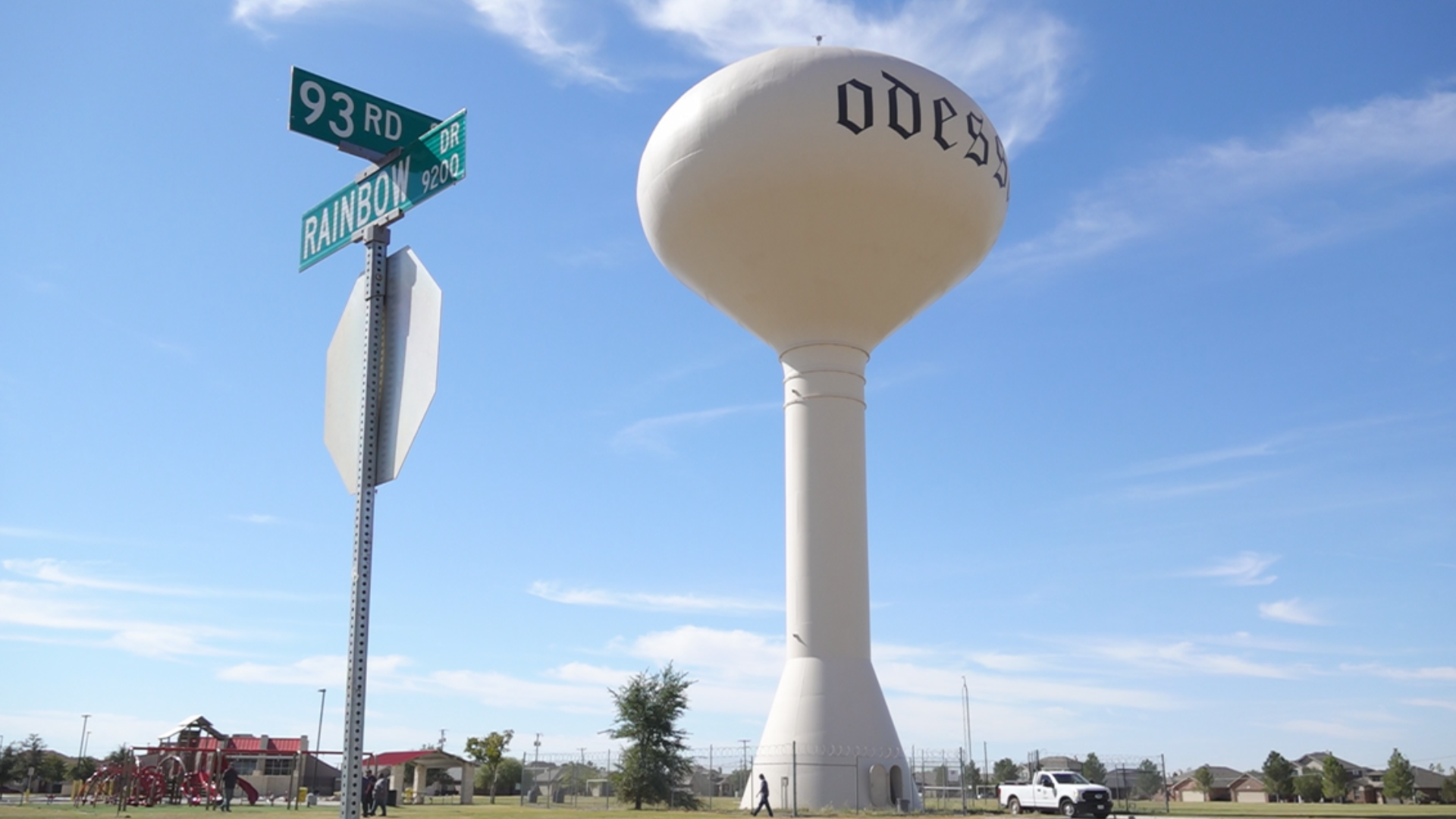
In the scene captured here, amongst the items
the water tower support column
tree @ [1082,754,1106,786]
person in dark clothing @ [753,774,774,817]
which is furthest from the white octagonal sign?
tree @ [1082,754,1106,786]

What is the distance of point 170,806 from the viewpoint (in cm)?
2547

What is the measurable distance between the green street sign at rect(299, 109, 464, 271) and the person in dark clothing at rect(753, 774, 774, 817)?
718 inches

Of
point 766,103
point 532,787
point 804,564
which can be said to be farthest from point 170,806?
point 766,103

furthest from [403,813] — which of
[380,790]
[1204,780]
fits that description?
[1204,780]

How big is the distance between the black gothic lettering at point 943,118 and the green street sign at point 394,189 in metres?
18.4

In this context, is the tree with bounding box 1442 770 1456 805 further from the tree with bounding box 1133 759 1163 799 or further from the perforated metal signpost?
the perforated metal signpost

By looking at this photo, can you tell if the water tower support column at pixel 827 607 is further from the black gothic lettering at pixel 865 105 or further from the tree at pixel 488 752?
the tree at pixel 488 752

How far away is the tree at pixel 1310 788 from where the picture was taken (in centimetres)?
5853

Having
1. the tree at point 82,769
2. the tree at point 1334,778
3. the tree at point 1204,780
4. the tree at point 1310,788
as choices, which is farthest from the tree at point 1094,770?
the tree at point 82,769

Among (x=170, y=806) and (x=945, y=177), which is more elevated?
(x=945, y=177)

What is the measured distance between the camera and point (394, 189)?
5.22 meters

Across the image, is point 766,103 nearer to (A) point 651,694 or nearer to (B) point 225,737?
(A) point 651,694

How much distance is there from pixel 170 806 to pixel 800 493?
1502cm

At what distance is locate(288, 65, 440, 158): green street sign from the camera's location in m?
5.27
